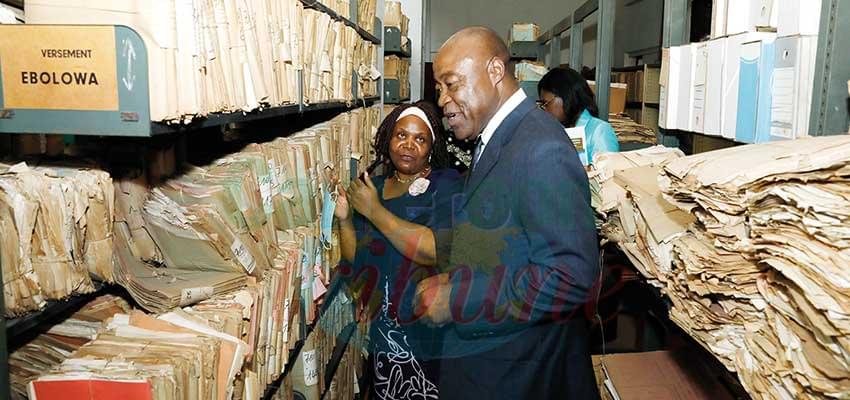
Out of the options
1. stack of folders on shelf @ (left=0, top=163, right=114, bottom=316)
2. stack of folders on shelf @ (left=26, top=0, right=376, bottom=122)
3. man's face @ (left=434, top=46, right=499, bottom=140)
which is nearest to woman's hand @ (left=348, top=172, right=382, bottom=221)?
stack of folders on shelf @ (left=26, top=0, right=376, bottom=122)

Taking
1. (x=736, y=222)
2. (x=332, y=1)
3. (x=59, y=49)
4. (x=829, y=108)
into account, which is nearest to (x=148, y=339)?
(x=59, y=49)

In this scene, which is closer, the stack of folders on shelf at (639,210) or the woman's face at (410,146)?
the stack of folders on shelf at (639,210)

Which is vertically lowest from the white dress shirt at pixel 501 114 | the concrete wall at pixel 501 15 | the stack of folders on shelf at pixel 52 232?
the stack of folders on shelf at pixel 52 232

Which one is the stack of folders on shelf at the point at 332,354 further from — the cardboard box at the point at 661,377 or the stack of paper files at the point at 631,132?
the stack of paper files at the point at 631,132

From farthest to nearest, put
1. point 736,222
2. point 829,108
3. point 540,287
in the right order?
point 540,287
point 829,108
point 736,222

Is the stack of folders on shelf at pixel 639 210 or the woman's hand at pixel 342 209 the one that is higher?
the stack of folders on shelf at pixel 639 210

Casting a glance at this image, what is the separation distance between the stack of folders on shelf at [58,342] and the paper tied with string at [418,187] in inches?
55.9

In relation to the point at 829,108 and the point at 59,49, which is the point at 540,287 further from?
the point at 59,49

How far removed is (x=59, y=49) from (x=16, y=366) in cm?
62

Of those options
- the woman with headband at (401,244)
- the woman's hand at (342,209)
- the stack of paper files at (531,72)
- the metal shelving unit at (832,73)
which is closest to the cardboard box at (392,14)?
the stack of paper files at (531,72)

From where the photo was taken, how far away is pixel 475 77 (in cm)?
179

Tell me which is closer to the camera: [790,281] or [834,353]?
[834,353]

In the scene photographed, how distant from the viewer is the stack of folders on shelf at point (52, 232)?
101 cm

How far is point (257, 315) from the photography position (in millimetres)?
1583
